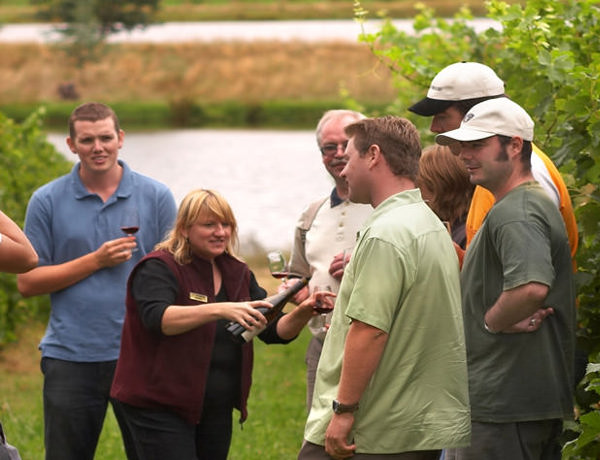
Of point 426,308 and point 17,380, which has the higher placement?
point 426,308

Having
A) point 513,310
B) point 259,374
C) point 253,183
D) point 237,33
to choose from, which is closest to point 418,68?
point 513,310

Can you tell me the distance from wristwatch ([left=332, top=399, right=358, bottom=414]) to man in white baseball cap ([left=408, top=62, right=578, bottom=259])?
1.07 metres

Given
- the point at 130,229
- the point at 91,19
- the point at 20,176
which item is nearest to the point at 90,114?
the point at 130,229

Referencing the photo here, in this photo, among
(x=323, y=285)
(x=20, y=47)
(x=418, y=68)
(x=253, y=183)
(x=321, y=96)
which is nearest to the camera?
(x=323, y=285)

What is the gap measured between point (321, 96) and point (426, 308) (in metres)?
39.0

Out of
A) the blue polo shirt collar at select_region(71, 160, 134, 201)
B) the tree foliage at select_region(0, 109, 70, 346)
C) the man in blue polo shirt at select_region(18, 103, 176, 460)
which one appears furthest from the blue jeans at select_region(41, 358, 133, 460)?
the tree foliage at select_region(0, 109, 70, 346)

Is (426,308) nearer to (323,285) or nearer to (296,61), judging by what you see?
(323,285)

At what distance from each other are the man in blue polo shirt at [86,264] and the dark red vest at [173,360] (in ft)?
2.31

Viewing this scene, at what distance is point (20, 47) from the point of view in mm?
48750

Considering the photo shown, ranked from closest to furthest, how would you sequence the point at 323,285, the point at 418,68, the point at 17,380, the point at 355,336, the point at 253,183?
the point at 355,336
the point at 323,285
the point at 418,68
the point at 17,380
the point at 253,183

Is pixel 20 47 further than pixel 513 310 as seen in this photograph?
Yes

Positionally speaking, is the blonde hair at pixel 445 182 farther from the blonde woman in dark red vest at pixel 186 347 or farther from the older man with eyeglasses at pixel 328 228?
the blonde woman in dark red vest at pixel 186 347

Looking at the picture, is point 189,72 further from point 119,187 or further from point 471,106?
point 471,106

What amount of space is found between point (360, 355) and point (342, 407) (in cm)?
20
